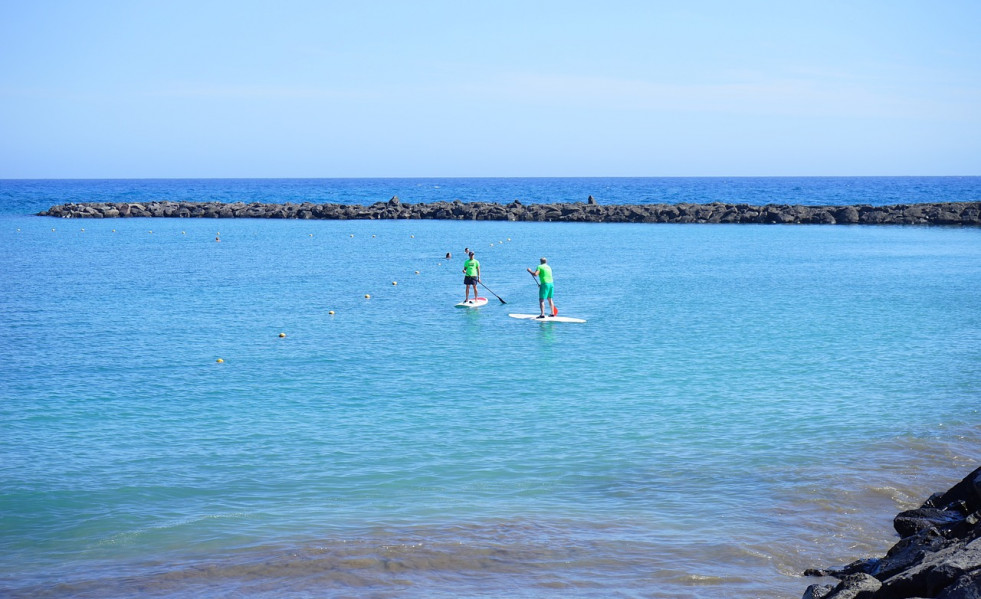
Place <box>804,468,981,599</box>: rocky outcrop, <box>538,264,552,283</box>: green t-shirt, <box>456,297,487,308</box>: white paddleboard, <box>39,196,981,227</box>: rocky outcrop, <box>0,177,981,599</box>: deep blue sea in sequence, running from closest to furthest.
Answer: <box>804,468,981,599</box>: rocky outcrop, <box>0,177,981,599</box>: deep blue sea, <box>538,264,552,283</box>: green t-shirt, <box>456,297,487,308</box>: white paddleboard, <box>39,196,981,227</box>: rocky outcrop

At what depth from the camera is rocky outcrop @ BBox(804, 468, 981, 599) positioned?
6934 mm

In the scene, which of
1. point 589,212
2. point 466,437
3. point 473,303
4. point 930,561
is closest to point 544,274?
point 473,303

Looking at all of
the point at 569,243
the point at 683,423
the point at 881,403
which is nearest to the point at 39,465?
the point at 683,423

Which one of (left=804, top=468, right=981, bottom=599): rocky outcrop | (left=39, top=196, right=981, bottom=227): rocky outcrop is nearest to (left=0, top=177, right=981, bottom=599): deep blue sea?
(left=804, top=468, right=981, bottom=599): rocky outcrop

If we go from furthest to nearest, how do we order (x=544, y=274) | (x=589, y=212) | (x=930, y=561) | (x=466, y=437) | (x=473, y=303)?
(x=589, y=212), (x=473, y=303), (x=544, y=274), (x=466, y=437), (x=930, y=561)

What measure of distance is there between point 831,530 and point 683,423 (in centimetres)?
452

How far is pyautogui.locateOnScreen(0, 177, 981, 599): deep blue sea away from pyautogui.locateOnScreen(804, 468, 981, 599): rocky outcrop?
1.66 ft

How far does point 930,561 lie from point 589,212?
68216 millimetres

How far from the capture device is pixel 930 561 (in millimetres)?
7414

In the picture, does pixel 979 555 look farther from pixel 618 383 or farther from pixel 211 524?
pixel 618 383

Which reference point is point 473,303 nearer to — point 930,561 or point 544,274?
point 544,274

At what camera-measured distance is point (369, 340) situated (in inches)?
885

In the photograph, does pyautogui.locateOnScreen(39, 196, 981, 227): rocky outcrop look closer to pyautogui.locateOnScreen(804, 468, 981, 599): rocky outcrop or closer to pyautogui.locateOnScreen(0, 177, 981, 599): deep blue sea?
pyautogui.locateOnScreen(0, 177, 981, 599): deep blue sea

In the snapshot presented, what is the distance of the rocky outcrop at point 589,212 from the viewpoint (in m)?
65.3
